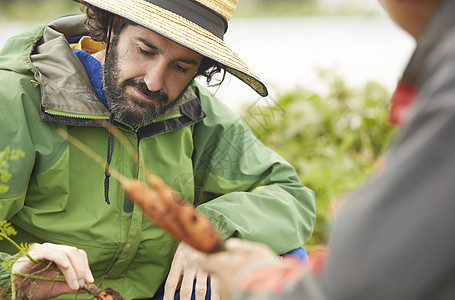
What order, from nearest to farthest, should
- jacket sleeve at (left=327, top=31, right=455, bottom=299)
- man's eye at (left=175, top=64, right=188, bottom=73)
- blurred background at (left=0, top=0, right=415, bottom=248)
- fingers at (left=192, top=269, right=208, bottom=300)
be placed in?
1. jacket sleeve at (left=327, top=31, right=455, bottom=299)
2. fingers at (left=192, top=269, right=208, bottom=300)
3. man's eye at (left=175, top=64, right=188, bottom=73)
4. blurred background at (left=0, top=0, right=415, bottom=248)

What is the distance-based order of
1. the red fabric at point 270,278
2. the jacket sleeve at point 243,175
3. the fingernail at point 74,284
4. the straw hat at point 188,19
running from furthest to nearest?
the jacket sleeve at point 243,175
the straw hat at point 188,19
the fingernail at point 74,284
the red fabric at point 270,278

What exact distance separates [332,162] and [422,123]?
3.07 m

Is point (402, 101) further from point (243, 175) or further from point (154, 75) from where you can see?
point (243, 175)

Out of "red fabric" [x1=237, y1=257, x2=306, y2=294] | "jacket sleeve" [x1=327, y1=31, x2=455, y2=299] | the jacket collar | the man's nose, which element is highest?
"jacket sleeve" [x1=327, y1=31, x2=455, y2=299]

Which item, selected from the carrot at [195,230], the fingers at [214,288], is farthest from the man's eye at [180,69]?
the carrot at [195,230]

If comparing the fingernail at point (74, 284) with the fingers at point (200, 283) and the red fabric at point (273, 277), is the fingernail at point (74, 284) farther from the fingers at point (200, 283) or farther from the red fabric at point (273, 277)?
the red fabric at point (273, 277)

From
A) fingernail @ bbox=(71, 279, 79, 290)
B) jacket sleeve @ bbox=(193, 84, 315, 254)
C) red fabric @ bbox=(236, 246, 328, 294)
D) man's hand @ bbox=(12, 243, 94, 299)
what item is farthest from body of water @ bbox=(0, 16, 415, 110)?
red fabric @ bbox=(236, 246, 328, 294)

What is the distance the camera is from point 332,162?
398 centimetres

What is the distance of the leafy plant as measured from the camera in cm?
398

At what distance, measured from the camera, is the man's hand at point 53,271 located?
5.92 feet

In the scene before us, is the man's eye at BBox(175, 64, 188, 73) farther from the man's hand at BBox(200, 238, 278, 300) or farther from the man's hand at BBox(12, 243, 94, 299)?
the man's hand at BBox(200, 238, 278, 300)

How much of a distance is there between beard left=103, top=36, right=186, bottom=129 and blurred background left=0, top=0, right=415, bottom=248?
54 cm

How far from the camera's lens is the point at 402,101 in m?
1.11

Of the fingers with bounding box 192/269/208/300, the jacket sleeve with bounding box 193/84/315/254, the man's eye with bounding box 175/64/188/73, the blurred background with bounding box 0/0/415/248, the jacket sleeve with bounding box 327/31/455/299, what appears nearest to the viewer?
the jacket sleeve with bounding box 327/31/455/299
